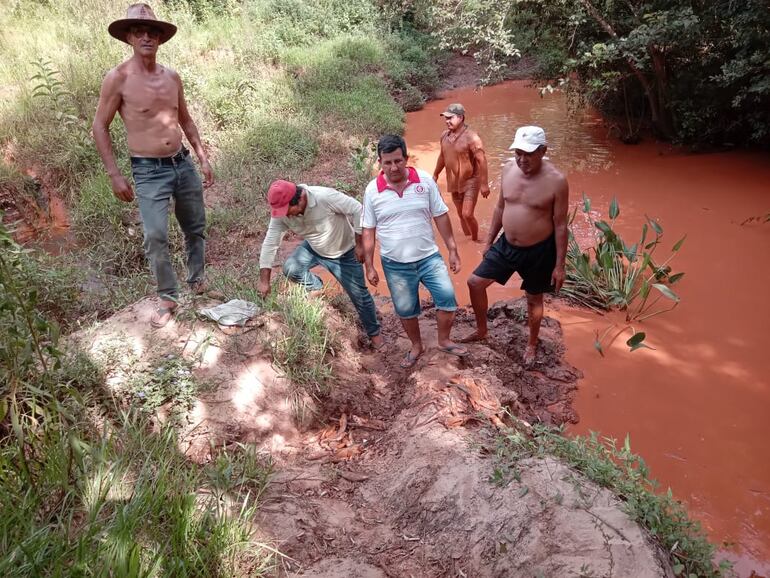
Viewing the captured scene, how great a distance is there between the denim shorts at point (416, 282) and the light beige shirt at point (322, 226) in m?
0.35

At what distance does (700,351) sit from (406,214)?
8.64 ft

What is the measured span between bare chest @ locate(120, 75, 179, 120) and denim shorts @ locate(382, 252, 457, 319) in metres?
1.77

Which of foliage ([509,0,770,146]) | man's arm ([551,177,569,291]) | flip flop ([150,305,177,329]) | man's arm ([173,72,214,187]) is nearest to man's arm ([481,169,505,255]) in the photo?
man's arm ([551,177,569,291])

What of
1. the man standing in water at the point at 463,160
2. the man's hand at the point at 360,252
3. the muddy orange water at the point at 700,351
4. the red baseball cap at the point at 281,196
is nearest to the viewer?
the muddy orange water at the point at 700,351

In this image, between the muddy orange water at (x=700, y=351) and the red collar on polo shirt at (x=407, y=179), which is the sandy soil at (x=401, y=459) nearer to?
the muddy orange water at (x=700, y=351)

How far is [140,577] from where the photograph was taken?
1796mm

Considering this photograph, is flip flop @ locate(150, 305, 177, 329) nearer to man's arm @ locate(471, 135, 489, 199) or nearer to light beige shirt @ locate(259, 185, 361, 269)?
light beige shirt @ locate(259, 185, 361, 269)

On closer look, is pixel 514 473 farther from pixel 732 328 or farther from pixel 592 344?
pixel 732 328

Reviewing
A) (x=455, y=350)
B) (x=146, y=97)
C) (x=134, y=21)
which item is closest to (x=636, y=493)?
(x=455, y=350)

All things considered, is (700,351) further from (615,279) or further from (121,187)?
(121,187)

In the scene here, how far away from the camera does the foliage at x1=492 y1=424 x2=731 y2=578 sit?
2.21 metres

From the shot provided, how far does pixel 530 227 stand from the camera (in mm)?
Result: 3660

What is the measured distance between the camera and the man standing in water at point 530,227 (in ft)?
11.5

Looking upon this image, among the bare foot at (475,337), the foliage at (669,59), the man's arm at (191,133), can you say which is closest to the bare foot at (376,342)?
the bare foot at (475,337)
